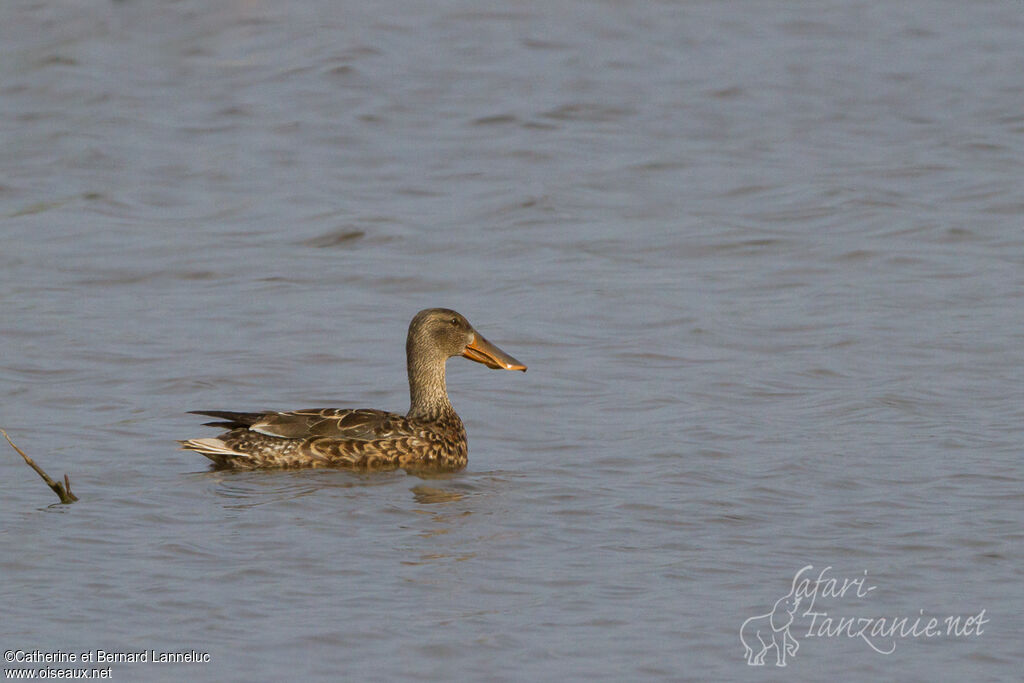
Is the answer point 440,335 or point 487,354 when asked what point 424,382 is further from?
point 487,354

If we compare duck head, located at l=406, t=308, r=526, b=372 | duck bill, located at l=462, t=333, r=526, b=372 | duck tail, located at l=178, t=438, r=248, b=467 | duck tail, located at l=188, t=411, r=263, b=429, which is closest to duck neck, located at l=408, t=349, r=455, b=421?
duck head, located at l=406, t=308, r=526, b=372

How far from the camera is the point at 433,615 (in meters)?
7.44

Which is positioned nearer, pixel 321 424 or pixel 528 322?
pixel 321 424

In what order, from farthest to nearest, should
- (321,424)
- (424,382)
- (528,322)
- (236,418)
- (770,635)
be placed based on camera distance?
(528,322) < (424,382) < (321,424) < (236,418) < (770,635)

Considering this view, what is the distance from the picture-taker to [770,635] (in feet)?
23.6

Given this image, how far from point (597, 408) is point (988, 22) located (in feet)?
45.8

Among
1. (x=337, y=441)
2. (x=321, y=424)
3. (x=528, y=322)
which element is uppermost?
(x=321, y=424)

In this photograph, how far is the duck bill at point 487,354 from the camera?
11086 millimetres

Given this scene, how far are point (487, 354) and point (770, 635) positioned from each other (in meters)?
4.26

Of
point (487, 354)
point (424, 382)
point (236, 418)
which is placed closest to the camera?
point (236, 418)

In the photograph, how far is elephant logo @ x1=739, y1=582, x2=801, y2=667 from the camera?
704cm

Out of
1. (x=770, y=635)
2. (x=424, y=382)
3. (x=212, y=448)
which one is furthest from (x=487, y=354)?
(x=770, y=635)

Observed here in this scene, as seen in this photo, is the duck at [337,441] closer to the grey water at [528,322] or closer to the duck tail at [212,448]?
the duck tail at [212,448]

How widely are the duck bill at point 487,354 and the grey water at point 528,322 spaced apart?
0.40 metres
